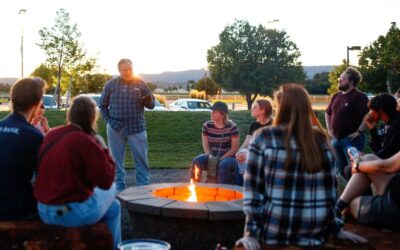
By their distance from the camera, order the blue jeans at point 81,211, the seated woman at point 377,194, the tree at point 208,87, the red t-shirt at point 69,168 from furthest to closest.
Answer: the tree at point 208,87 → the seated woman at point 377,194 → the blue jeans at point 81,211 → the red t-shirt at point 69,168

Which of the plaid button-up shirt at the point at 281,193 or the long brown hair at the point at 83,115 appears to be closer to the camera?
the plaid button-up shirt at the point at 281,193

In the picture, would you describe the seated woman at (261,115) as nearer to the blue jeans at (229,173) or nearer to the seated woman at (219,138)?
the blue jeans at (229,173)

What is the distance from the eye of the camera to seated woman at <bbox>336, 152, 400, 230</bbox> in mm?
4441

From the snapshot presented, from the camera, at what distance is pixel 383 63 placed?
32188mm

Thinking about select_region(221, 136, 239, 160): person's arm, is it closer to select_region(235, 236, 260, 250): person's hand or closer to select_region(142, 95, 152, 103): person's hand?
select_region(142, 95, 152, 103): person's hand

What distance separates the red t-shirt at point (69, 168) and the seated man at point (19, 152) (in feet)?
0.65

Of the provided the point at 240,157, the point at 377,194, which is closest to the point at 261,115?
the point at 240,157

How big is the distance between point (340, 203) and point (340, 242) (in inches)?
38.1

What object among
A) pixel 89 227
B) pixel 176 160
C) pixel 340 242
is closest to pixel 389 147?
pixel 340 242

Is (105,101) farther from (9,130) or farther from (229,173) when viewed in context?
(9,130)

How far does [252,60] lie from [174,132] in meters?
36.6

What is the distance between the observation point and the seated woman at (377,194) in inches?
175

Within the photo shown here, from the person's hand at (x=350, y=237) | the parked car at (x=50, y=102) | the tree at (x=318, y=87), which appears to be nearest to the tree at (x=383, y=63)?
the parked car at (x=50, y=102)

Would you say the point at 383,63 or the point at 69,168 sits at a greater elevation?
the point at 383,63
